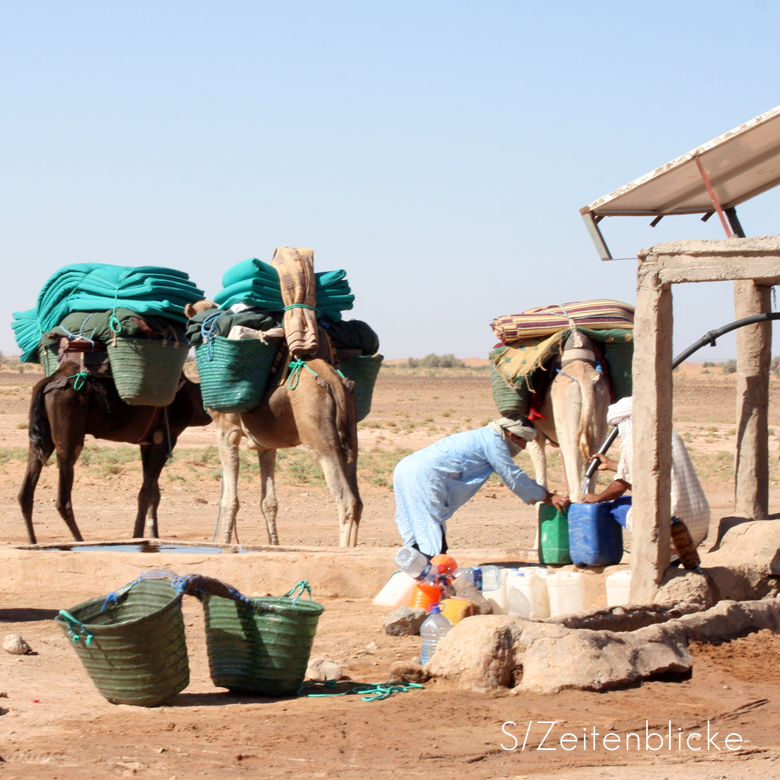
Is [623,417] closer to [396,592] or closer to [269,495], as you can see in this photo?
[396,592]

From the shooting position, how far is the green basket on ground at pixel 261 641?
5707 mm

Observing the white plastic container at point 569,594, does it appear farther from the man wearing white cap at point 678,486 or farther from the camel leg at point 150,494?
the camel leg at point 150,494

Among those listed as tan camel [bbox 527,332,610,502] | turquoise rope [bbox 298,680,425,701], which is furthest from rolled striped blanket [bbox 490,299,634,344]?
turquoise rope [bbox 298,680,425,701]

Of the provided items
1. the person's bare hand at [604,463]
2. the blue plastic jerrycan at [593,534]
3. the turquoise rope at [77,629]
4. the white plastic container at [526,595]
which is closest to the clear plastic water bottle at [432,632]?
the white plastic container at [526,595]

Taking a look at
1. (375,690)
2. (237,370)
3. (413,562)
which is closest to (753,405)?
(413,562)

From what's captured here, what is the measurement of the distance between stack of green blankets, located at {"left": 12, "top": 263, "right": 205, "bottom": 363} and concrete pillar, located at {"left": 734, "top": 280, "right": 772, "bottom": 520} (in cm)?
560

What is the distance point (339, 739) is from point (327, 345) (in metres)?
6.64

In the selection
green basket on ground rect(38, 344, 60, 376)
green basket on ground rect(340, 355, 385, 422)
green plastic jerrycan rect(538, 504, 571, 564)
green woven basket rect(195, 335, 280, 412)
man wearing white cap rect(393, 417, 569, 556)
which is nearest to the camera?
man wearing white cap rect(393, 417, 569, 556)

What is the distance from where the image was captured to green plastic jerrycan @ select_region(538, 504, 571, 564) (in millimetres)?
8273

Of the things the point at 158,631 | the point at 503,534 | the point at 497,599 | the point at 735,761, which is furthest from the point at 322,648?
the point at 503,534

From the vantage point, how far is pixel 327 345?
11.2 meters

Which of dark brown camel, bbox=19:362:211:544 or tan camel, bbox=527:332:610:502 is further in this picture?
dark brown camel, bbox=19:362:211:544

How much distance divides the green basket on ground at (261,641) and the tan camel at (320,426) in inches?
174

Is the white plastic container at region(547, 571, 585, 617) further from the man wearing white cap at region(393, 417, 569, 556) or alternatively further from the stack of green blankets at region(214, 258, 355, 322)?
the stack of green blankets at region(214, 258, 355, 322)
